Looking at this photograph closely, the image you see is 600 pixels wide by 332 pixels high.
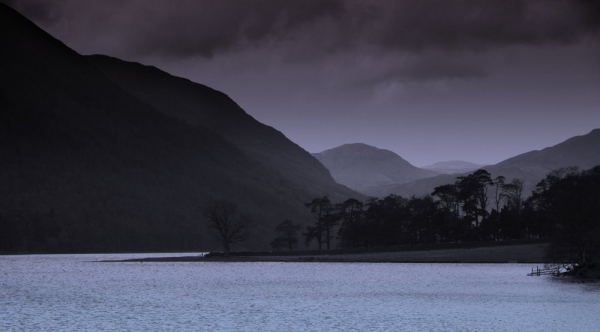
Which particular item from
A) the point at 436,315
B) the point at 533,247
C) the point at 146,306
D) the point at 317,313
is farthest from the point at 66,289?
the point at 533,247

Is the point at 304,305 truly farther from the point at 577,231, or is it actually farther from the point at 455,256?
the point at 455,256

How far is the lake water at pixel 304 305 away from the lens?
182 ft

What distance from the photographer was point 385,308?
68.8 meters

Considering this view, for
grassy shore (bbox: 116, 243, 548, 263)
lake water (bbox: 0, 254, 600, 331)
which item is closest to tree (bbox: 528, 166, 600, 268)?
lake water (bbox: 0, 254, 600, 331)

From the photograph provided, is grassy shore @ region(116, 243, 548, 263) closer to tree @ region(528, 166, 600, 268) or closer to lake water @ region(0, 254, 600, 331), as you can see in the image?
tree @ region(528, 166, 600, 268)

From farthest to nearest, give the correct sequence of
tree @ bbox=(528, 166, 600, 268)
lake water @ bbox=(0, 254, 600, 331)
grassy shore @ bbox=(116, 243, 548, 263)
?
grassy shore @ bbox=(116, 243, 548, 263), tree @ bbox=(528, 166, 600, 268), lake water @ bbox=(0, 254, 600, 331)

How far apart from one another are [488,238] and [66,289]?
454ft

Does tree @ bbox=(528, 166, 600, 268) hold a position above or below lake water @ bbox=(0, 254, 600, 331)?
above

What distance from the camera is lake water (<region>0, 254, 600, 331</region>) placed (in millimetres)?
55625

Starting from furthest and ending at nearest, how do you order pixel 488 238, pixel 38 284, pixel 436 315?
pixel 488 238
pixel 38 284
pixel 436 315

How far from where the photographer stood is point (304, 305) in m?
72.2

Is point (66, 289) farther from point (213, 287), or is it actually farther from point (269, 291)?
point (269, 291)

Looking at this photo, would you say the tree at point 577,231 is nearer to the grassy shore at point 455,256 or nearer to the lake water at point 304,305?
the lake water at point 304,305

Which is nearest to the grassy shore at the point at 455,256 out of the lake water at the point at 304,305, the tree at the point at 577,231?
the tree at the point at 577,231
